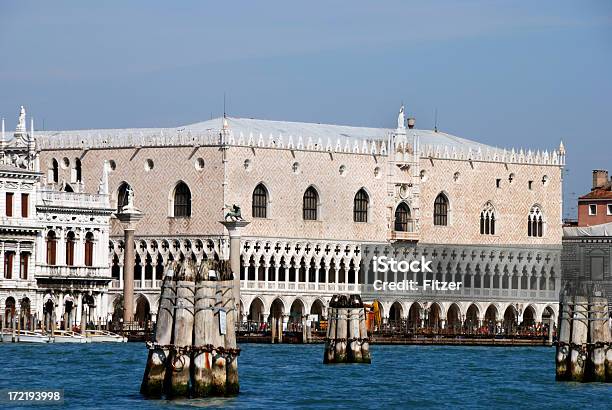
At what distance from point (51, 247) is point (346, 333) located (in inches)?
1071

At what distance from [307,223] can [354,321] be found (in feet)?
139

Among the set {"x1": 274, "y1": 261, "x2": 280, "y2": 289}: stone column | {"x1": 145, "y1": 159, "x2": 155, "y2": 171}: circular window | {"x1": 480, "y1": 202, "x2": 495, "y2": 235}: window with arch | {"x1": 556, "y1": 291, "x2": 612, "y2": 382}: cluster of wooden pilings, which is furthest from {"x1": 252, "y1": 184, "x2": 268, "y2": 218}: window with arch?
{"x1": 556, "y1": 291, "x2": 612, "y2": 382}: cluster of wooden pilings

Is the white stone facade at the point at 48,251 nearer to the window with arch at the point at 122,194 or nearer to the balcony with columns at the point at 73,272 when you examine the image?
the balcony with columns at the point at 73,272

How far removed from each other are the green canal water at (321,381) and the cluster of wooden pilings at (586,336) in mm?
524

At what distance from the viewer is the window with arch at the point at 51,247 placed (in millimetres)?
99688

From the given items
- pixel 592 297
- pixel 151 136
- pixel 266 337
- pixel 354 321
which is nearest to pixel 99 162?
pixel 151 136

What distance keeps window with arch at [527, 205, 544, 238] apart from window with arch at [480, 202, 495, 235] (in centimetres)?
284

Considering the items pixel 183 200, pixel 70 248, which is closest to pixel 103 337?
pixel 70 248

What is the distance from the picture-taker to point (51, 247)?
9994 centimetres

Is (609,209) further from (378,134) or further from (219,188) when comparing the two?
(219,188)

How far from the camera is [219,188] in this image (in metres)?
115

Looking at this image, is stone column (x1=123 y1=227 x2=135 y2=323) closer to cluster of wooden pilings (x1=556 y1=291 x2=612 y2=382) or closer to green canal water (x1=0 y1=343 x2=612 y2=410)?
green canal water (x1=0 y1=343 x2=612 y2=410)

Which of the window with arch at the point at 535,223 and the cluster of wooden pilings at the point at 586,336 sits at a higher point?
the window with arch at the point at 535,223

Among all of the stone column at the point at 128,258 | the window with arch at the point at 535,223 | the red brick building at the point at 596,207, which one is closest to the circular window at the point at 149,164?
the stone column at the point at 128,258
